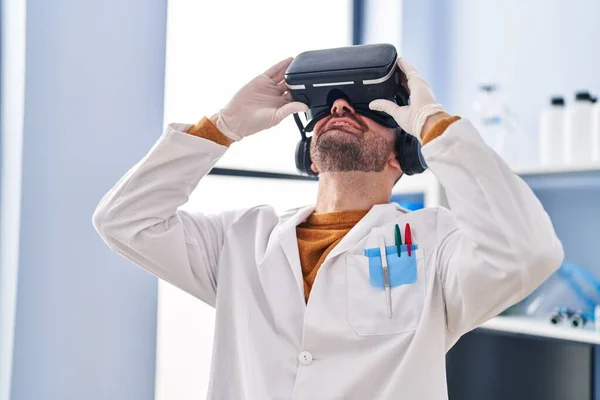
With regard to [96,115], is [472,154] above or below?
below

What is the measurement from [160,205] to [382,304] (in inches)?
19.4

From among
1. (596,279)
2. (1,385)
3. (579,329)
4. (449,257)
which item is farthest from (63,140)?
(596,279)

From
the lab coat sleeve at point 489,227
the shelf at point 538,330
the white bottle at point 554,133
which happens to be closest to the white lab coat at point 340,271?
the lab coat sleeve at point 489,227

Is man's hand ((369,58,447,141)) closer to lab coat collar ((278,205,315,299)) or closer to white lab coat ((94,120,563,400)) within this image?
white lab coat ((94,120,563,400))

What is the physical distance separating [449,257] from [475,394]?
108 centimetres

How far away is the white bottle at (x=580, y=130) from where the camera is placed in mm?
1919

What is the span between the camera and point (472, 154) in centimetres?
111

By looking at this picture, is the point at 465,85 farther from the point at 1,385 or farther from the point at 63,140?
the point at 1,385

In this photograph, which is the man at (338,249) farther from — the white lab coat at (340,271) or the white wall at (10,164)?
the white wall at (10,164)

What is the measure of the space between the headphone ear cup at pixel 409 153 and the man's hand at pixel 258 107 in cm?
22

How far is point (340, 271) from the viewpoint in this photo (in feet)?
4.35

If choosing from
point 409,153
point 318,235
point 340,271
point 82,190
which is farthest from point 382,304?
point 82,190

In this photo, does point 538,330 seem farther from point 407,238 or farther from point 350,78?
point 350,78

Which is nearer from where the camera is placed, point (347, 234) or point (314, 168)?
point (347, 234)
